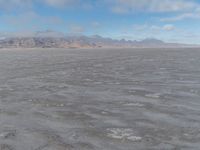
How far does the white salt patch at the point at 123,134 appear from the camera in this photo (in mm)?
9156

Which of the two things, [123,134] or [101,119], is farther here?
[101,119]

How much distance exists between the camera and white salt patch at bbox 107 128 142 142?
30.0 ft

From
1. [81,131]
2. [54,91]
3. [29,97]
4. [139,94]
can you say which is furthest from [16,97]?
[81,131]

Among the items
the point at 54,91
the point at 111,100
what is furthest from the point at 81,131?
the point at 54,91

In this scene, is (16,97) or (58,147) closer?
(58,147)

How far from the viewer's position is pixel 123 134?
9.55 meters

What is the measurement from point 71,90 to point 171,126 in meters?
9.06

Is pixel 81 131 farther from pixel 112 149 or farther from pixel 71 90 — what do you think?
pixel 71 90

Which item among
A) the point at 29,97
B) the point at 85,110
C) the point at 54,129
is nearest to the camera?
the point at 54,129

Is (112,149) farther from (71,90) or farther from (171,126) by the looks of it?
(71,90)

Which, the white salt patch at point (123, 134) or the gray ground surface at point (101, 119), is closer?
the gray ground surface at point (101, 119)

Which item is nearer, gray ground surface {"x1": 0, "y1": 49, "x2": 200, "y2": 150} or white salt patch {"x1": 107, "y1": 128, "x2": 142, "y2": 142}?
gray ground surface {"x1": 0, "y1": 49, "x2": 200, "y2": 150}

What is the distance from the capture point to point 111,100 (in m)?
15.1

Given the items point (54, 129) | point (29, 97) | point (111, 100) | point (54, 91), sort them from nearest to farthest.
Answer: point (54, 129), point (111, 100), point (29, 97), point (54, 91)
